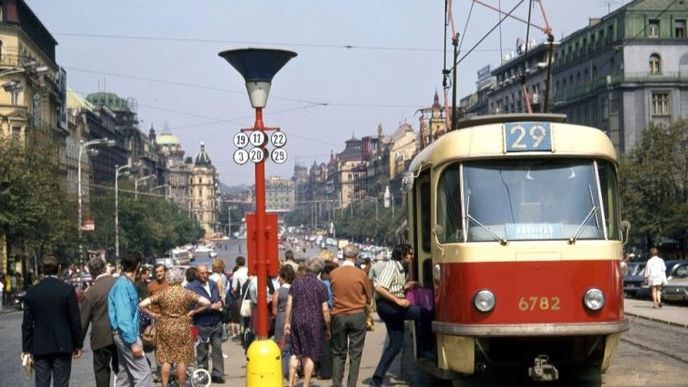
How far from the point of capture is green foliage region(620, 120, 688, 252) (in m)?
63.8

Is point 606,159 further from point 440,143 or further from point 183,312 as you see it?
point 183,312

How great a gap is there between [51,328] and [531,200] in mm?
5092

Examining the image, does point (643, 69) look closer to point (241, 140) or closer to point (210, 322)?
point (210, 322)

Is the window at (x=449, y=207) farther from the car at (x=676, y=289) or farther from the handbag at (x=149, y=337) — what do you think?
the car at (x=676, y=289)

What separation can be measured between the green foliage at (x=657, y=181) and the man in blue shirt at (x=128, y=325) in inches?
2077

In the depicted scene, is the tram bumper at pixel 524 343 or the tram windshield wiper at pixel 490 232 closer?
the tram bumper at pixel 524 343

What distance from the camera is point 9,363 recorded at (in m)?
22.1

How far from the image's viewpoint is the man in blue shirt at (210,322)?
1638 centimetres

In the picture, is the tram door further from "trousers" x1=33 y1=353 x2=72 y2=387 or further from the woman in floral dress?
"trousers" x1=33 y1=353 x2=72 y2=387

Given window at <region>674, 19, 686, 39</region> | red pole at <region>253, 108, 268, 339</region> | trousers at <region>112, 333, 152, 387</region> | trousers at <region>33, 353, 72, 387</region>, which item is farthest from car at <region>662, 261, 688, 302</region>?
window at <region>674, 19, 686, 39</region>

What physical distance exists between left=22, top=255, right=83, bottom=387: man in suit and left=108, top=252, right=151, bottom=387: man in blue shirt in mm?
512

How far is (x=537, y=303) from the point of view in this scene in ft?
41.7

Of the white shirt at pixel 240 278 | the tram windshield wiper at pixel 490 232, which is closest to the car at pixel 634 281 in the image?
the white shirt at pixel 240 278

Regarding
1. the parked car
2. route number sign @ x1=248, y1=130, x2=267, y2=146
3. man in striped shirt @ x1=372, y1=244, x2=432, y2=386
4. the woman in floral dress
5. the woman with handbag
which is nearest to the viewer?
route number sign @ x1=248, y1=130, x2=267, y2=146
